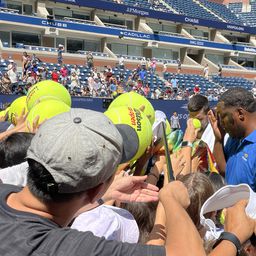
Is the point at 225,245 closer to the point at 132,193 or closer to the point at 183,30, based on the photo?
the point at 132,193

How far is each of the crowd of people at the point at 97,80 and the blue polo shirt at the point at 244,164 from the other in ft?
44.8

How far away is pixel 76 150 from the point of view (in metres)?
1.46

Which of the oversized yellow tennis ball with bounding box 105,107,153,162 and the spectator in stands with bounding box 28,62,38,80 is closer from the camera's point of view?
the oversized yellow tennis ball with bounding box 105,107,153,162

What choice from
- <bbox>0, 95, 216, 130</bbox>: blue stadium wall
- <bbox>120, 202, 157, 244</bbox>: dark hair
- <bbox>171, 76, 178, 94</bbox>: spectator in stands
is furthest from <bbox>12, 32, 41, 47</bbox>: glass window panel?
<bbox>120, 202, 157, 244</bbox>: dark hair

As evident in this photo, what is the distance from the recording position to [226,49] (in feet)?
132

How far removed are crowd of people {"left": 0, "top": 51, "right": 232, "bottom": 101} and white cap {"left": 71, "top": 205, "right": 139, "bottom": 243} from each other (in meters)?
14.4

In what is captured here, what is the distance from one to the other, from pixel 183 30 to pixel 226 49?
15.1ft

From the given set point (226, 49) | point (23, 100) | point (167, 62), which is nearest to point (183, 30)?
point (226, 49)

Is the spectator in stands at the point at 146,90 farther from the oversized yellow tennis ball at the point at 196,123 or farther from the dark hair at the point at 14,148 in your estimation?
the dark hair at the point at 14,148

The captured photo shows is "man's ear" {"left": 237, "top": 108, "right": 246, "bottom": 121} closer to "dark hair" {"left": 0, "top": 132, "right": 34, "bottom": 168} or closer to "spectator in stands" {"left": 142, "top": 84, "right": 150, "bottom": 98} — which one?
"dark hair" {"left": 0, "top": 132, "right": 34, "bottom": 168}

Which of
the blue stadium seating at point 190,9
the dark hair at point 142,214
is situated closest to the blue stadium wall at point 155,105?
the dark hair at point 142,214

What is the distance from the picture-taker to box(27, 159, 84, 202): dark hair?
1478mm

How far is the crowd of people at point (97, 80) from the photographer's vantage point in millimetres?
18788

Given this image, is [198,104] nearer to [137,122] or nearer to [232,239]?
[137,122]
